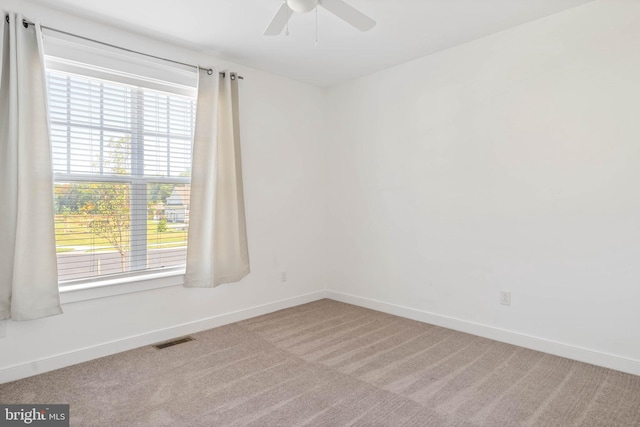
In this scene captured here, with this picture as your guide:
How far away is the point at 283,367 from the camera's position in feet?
8.77

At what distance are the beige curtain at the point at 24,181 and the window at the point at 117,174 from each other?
185mm

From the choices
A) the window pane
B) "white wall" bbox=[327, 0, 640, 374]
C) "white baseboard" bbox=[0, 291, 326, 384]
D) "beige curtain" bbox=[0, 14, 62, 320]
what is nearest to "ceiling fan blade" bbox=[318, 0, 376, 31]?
"white wall" bbox=[327, 0, 640, 374]

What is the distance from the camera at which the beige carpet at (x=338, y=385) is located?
2.06 metres

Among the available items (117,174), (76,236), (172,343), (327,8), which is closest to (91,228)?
(76,236)

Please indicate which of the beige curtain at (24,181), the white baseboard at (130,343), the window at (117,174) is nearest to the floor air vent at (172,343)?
the white baseboard at (130,343)

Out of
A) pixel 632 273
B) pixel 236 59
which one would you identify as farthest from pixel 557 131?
pixel 236 59

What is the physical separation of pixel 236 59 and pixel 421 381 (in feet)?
Answer: 10.5

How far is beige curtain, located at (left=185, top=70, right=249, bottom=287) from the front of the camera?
3299 millimetres

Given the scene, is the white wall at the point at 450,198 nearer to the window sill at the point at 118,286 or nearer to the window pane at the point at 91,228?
the window sill at the point at 118,286

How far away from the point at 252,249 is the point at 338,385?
182 cm

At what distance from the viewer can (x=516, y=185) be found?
3025mm

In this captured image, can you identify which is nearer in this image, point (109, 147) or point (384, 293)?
point (109, 147)

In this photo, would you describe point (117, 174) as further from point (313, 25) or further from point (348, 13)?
point (348, 13)

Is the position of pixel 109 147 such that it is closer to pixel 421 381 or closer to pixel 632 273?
pixel 421 381
